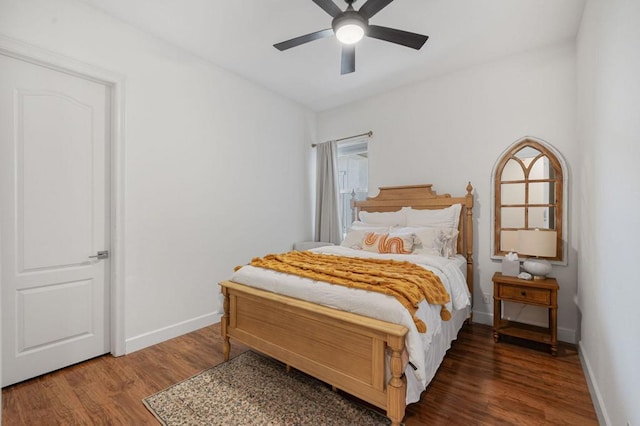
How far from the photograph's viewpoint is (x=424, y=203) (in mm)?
3529

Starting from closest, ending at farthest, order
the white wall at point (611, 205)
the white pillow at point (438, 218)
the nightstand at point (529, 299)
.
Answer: the white wall at point (611, 205) → the nightstand at point (529, 299) → the white pillow at point (438, 218)

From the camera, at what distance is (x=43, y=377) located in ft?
7.30

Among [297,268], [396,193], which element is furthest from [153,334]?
[396,193]

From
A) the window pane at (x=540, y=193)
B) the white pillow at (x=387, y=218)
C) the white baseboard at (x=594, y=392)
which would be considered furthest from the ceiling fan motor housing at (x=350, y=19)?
the white baseboard at (x=594, y=392)

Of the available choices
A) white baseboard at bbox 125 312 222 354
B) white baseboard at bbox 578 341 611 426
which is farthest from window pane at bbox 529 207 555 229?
white baseboard at bbox 125 312 222 354

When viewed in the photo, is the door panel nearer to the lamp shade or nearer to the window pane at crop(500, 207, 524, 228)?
the lamp shade

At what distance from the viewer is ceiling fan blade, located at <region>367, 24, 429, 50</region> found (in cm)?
212

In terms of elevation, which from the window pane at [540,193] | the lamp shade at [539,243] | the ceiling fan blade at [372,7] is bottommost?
the lamp shade at [539,243]

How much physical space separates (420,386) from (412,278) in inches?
24.8

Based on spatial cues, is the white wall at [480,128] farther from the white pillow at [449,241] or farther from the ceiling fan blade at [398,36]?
the ceiling fan blade at [398,36]

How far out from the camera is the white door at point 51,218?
6.89 ft

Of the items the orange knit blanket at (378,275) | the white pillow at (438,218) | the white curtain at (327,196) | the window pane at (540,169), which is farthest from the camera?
the white curtain at (327,196)

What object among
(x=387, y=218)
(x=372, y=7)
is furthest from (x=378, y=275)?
(x=372, y=7)

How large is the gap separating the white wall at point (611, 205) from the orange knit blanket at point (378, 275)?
0.86 m
